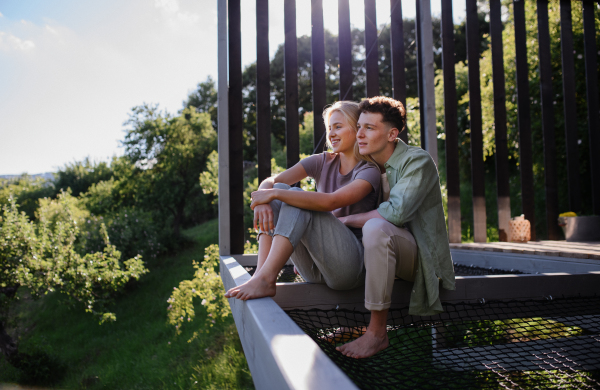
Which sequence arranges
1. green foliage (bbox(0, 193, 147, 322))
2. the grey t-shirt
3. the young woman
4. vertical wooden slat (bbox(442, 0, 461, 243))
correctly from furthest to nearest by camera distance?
1. green foliage (bbox(0, 193, 147, 322))
2. vertical wooden slat (bbox(442, 0, 461, 243))
3. the grey t-shirt
4. the young woman

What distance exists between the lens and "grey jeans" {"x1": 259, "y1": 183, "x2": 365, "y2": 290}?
137cm

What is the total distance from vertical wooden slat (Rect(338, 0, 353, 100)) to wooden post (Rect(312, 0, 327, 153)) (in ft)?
0.46

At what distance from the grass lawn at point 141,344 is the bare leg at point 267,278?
145 inches

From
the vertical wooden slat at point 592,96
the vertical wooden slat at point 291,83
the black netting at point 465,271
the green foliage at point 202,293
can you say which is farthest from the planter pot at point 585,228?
the green foliage at point 202,293

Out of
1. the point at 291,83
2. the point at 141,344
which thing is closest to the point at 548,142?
the point at 291,83

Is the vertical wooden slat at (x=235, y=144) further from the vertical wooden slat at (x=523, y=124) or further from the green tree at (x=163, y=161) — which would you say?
the green tree at (x=163, y=161)

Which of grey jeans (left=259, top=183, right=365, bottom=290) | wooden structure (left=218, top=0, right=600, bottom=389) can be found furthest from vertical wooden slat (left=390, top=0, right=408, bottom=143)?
grey jeans (left=259, top=183, right=365, bottom=290)

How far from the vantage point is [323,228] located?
1427mm

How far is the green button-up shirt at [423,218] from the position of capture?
1.35 m

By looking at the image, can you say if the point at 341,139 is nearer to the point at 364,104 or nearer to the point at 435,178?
the point at 364,104

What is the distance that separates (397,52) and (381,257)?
2303mm

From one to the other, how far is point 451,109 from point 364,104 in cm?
198

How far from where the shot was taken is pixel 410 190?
1.35 m

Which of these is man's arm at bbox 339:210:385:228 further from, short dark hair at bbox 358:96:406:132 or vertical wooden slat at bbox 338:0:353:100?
vertical wooden slat at bbox 338:0:353:100
